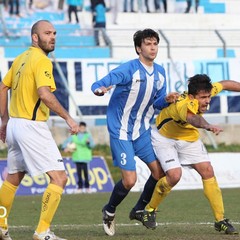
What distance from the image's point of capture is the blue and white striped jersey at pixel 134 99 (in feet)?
38.3

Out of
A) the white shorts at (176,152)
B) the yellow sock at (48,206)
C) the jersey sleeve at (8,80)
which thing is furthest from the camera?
the white shorts at (176,152)

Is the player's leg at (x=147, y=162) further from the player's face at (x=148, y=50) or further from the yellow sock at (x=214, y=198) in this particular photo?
the player's face at (x=148, y=50)

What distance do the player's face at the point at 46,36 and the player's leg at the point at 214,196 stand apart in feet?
9.38

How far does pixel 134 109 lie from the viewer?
11.9 meters

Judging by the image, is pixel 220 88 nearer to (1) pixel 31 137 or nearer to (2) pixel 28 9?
(1) pixel 31 137

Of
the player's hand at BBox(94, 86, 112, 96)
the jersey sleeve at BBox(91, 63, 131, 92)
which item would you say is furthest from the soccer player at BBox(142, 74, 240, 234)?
the player's hand at BBox(94, 86, 112, 96)

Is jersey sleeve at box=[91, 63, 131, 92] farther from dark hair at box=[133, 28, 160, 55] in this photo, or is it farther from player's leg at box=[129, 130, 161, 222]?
player's leg at box=[129, 130, 161, 222]

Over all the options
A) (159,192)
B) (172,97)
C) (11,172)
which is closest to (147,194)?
(159,192)

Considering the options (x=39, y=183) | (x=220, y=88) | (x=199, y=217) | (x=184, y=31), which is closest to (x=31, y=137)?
(x=220, y=88)

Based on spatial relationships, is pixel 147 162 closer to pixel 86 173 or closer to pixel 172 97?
pixel 172 97

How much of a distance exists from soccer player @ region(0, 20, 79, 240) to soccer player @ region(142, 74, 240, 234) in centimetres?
204

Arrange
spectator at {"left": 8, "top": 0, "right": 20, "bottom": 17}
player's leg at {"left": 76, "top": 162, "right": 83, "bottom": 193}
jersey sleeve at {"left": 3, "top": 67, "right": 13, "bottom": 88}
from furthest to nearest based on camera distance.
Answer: spectator at {"left": 8, "top": 0, "right": 20, "bottom": 17} → player's leg at {"left": 76, "top": 162, "right": 83, "bottom": 193} → jersey sleeve at {"left": 3, "top": 67, "right": 13, "bottom": 88}

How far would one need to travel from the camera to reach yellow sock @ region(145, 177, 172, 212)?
473 inches

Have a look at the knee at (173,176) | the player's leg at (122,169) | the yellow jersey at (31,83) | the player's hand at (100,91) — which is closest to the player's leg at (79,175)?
the player's leg at (122,169)
